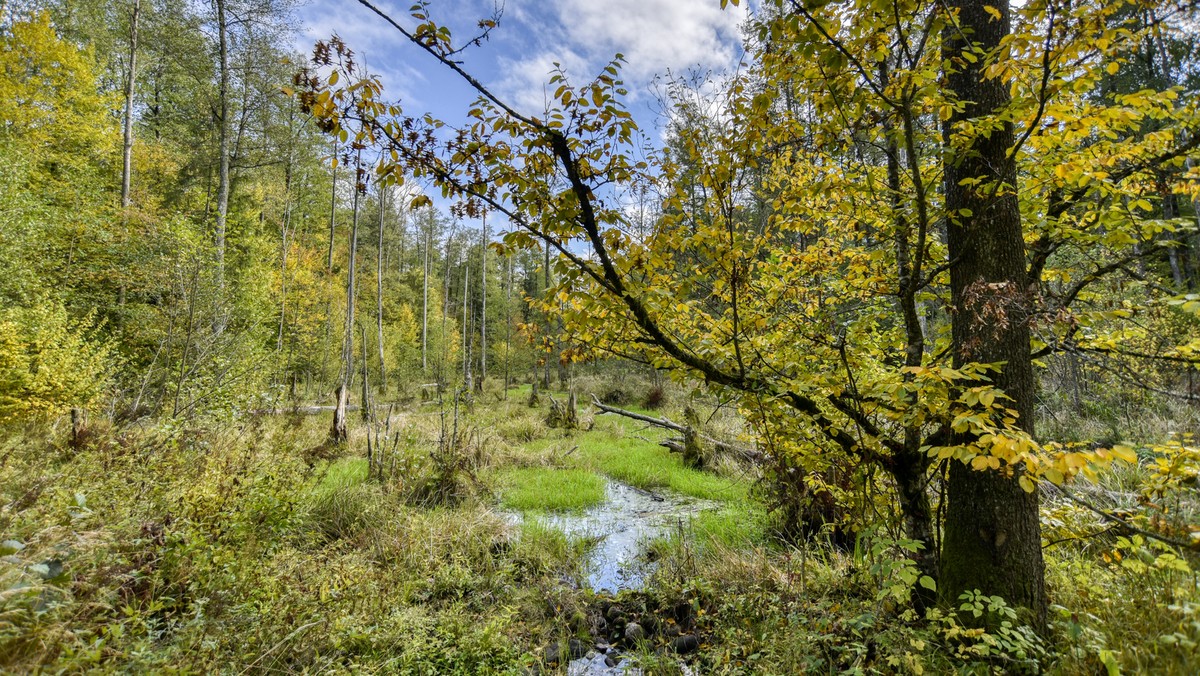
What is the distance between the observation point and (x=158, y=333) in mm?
9055

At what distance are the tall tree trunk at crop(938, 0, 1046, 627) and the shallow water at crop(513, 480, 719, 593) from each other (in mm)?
2668

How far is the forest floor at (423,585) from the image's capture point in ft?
6.46

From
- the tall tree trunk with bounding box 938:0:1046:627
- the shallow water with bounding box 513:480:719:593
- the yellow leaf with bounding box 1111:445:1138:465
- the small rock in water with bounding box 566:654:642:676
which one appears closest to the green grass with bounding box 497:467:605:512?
the shallow water with bounding box 513:480:719:593

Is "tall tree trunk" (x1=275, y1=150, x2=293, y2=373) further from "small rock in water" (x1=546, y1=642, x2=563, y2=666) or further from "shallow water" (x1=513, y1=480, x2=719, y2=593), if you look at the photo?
"small rock in water" (x1=546, y1=642, x2=563, y2=666)

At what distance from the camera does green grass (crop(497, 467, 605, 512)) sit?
6.54m

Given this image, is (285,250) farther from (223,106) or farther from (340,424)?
(340,424)

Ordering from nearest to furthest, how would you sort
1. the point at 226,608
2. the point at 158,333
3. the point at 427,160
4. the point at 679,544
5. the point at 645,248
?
the point at 427,160, the point at 645,248, the point at 226,608, the point at 679,544, the point at 158,333

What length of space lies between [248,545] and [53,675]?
1460 millimetres

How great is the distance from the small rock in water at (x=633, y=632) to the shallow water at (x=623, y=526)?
644 mm

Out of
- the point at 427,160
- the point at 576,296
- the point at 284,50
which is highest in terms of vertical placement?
the point at 284,50

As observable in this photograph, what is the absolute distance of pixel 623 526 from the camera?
596 cm

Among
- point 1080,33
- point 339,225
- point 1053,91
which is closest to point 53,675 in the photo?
point 1053,91

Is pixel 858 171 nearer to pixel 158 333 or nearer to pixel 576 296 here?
pixel 576 296

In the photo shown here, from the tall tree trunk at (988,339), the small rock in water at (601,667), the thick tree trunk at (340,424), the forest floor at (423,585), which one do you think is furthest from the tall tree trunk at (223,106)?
the tall tree trunk at (988,339)
